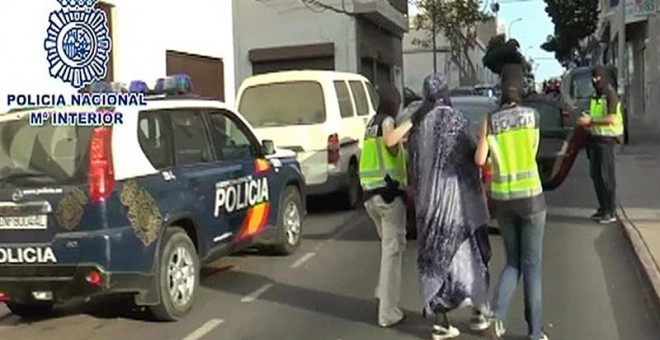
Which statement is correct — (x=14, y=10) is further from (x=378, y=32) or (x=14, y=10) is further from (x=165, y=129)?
(x=378, y=32)

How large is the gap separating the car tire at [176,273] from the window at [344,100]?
236 inches

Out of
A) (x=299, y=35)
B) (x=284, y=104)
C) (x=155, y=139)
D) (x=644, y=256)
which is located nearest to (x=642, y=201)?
(x=644, y=256)

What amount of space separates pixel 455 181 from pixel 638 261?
350 cm

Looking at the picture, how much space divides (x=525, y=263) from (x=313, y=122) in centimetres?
703

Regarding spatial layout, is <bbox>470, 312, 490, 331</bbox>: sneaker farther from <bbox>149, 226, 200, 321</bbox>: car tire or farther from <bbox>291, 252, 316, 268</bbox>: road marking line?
<bbox>291, 252, 316, 268</bbox>: road marking line

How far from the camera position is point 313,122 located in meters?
13.1

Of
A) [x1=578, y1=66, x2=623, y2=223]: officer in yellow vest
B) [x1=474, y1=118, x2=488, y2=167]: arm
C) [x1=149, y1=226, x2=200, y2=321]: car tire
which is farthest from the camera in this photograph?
[x1=578, y1=66, x2=623, y2=223]: officer in yellow vest

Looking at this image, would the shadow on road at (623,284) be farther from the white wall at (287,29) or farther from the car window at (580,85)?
the white wall at (287,29)

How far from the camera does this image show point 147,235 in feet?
23.3

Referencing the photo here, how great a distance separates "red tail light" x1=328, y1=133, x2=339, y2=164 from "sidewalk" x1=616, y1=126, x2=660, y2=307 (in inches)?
149

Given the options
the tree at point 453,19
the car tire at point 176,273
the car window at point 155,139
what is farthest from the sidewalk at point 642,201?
the tree at point 453,19

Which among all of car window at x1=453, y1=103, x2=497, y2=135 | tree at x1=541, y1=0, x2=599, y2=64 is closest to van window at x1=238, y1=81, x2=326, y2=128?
car window at x1=453, y1=103, x2=497, y2=135

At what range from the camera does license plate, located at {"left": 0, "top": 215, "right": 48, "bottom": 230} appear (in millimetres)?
6836

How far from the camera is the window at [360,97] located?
14.4 metres
